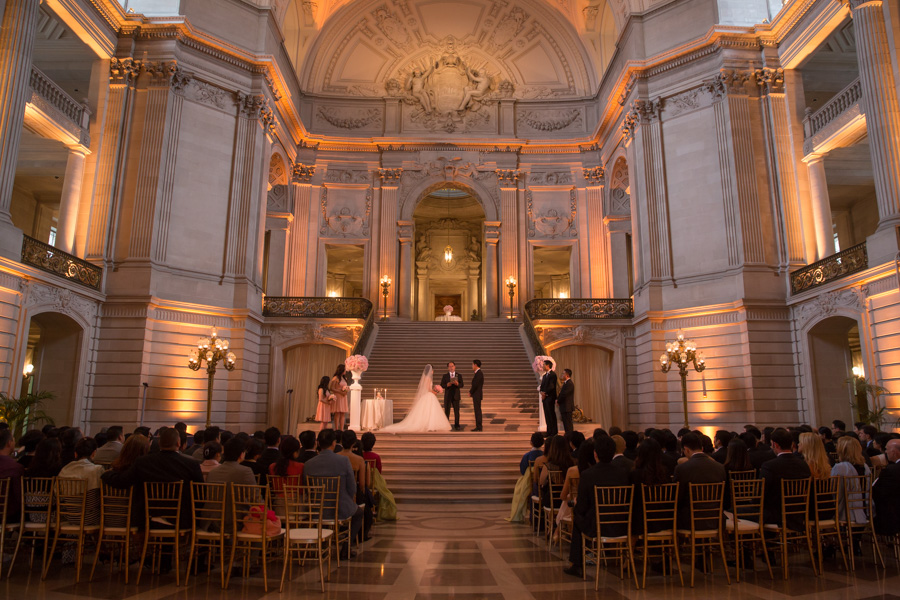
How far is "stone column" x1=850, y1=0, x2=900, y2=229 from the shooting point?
11891 millimetres

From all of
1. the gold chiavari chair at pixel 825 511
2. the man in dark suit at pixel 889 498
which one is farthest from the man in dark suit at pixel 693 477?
the man in dark suit at pixel 889 498

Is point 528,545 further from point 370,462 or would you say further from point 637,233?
point 637,233

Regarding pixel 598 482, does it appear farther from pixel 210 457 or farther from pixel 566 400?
pixel 566 400

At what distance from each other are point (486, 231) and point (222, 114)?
10.6 meters

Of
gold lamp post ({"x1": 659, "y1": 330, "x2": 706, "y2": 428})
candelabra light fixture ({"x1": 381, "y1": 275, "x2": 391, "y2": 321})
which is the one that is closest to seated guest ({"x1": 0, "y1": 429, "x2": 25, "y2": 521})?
gold lamp post ({"x1": 659, "y1": 330, "x2": 706, "y2": 428})

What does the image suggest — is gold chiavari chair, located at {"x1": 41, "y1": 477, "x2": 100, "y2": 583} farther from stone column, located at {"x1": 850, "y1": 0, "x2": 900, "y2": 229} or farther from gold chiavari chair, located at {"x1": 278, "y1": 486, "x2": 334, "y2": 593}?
A: stone column, located at {"x1": 850, "y1": 0, "x2": 900, "y2": 229}

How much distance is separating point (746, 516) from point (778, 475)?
0.55 meters

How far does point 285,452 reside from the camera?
6.03 meters

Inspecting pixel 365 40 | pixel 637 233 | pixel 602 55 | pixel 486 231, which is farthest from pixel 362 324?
pixel 602 55

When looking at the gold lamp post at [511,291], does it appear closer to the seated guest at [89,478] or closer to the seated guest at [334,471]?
the seated guest at [334,471]

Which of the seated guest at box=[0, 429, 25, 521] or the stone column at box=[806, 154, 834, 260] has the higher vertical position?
the stone column at box=[806, 154, 834, 260]

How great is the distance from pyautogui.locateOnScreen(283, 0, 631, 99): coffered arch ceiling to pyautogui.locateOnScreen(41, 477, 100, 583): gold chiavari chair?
2164cm

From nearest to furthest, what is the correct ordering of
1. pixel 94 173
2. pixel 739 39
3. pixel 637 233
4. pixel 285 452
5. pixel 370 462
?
pixel 285 452, pixel 370 462, pixel 94 173, pixel 739 39, pixel 637 233

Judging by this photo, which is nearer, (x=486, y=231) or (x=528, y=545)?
(x=528, y=545)
